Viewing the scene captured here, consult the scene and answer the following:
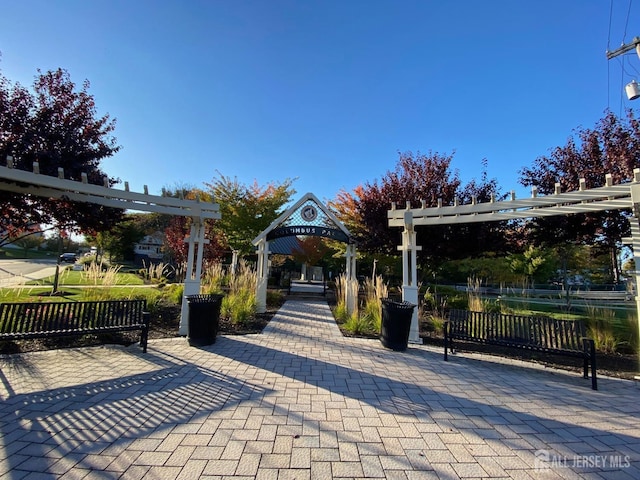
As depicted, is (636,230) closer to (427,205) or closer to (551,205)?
(551,205)

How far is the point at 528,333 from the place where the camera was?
413 centimetres

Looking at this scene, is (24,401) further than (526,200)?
No

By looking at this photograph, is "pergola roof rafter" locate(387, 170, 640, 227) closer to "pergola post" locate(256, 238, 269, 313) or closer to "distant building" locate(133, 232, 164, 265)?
"pergola post" locate(256, 238, 269, 313)

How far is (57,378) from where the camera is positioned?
3.19 m

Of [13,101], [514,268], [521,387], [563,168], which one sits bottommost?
[521,387]

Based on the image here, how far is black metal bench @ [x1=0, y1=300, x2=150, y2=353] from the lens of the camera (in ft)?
12.0

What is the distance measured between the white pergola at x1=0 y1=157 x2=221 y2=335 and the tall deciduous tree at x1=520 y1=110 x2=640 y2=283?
24.2ft

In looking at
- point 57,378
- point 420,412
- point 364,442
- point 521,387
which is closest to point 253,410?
point 364,442

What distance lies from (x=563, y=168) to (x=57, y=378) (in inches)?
379

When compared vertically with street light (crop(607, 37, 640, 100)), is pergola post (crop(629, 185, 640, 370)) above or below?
below

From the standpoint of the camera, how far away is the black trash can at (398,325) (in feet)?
15.6

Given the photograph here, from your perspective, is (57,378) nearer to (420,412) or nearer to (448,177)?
(420,412)

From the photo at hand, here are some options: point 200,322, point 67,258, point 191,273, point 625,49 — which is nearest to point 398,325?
point 200,322

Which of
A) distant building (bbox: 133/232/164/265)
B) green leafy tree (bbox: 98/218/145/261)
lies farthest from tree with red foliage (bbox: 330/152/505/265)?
distant building (bbox: 133/232/164/265)
